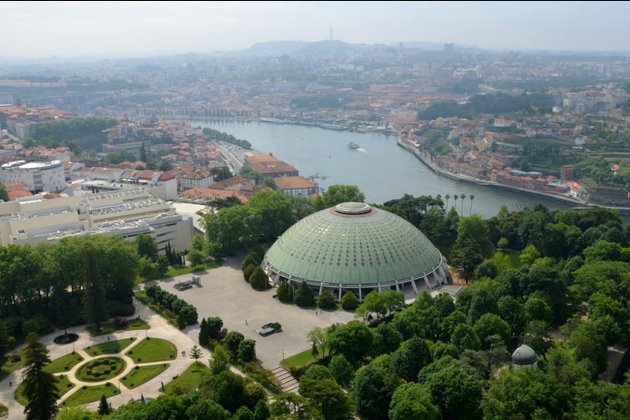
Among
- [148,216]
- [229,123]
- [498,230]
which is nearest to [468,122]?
[229,123]

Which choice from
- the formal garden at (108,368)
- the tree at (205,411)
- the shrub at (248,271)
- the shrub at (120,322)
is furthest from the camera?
the shrub at (248,271)

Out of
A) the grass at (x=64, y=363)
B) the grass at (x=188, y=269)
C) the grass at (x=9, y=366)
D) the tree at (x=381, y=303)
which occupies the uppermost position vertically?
the tree at (x=381, y=303)

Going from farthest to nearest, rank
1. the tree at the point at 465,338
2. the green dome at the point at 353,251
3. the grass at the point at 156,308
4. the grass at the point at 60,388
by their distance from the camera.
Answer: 1. the green dome at the point at 353,251
2. the grass at the point at 156,308
3. the tree at the point at 465,338
4. the grass at the point at 60,388

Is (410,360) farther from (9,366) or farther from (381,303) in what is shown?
(9,366)

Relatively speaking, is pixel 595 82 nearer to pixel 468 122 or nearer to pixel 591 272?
pixel 468 122

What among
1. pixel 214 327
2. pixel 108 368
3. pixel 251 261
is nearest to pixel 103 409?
pixel 108 368

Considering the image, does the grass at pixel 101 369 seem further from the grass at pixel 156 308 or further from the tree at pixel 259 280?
the tree at pixel 259 280

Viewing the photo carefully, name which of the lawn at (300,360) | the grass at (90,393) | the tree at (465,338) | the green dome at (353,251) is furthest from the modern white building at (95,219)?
the tree at (465,338)
